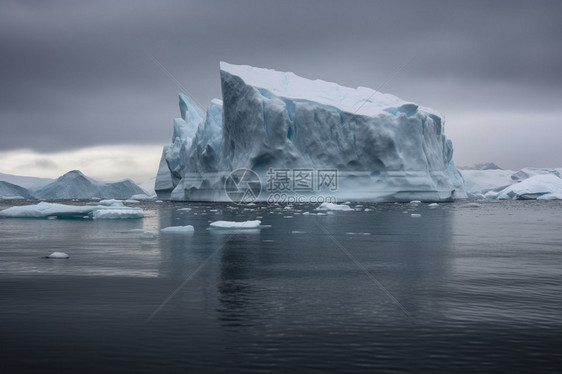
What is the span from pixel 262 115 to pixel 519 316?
120 feet

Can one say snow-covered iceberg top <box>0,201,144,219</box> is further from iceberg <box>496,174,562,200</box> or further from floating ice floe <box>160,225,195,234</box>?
iceberg <box>496,174,562,200</box>

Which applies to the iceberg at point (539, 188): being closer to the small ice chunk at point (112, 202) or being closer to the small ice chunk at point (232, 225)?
the small ice chunk at point (112, 202)

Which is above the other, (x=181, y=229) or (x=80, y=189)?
(x=80, y=189)

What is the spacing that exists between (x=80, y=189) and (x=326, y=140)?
49.7m

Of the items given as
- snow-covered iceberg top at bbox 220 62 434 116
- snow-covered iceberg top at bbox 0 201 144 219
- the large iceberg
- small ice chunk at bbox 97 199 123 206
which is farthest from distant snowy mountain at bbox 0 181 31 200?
snow-covered iceberg top at bbox 0 201 144 219

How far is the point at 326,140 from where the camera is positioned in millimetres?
44094

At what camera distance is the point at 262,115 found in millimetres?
42562

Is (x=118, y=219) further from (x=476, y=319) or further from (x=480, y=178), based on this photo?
(x=480, y=178)

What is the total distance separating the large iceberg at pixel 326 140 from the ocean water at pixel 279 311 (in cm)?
2977

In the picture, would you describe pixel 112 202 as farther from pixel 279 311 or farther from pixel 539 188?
pixel 539 188

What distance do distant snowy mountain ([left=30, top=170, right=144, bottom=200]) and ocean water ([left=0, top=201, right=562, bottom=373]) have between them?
70.8 metres

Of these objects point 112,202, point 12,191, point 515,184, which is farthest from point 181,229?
point 12,191

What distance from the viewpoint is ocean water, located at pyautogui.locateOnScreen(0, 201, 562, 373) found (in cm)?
498

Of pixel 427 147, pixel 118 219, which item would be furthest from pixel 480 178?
pixel 118 219
